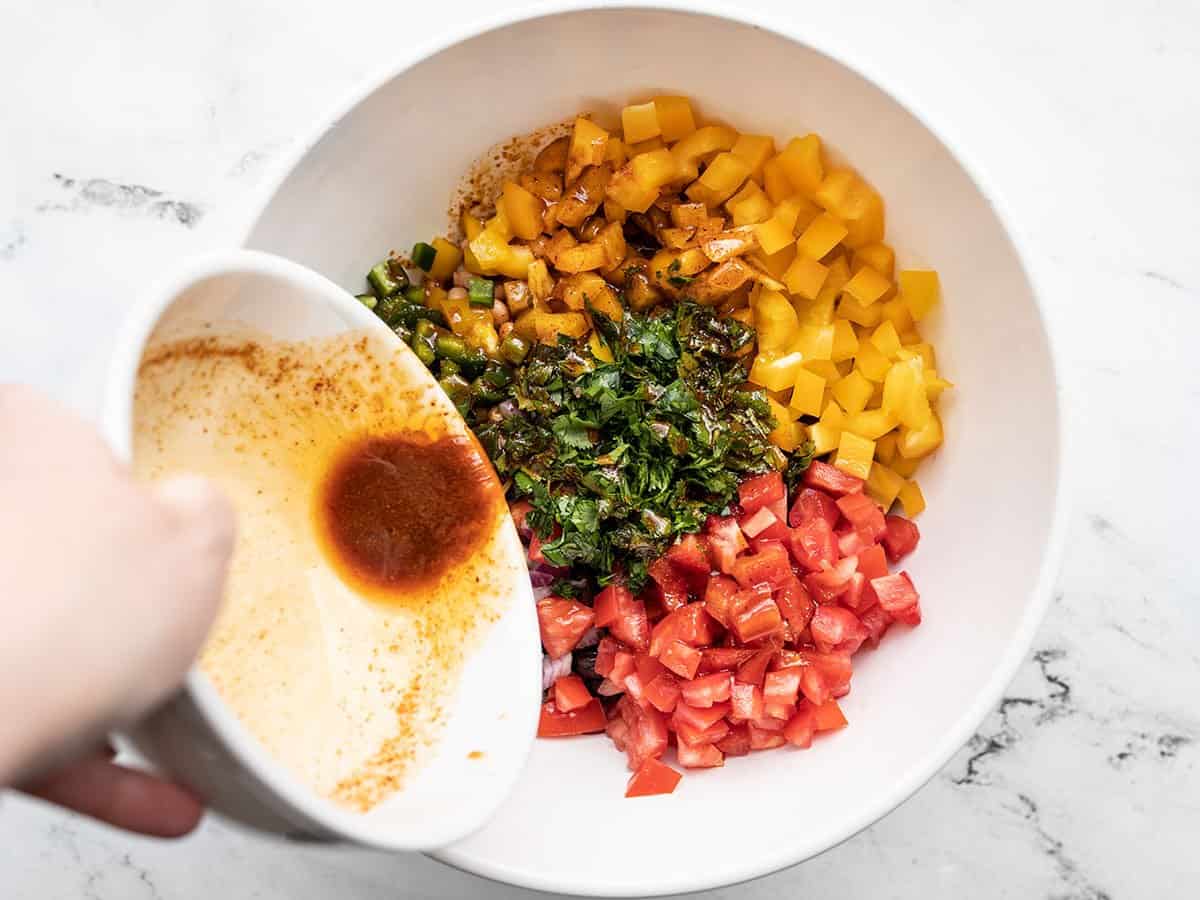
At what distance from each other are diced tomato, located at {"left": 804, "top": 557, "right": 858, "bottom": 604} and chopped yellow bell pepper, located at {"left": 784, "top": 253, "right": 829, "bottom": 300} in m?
0.49

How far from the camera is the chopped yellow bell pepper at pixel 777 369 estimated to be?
1.83m

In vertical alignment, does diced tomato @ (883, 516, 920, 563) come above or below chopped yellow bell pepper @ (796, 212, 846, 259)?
below

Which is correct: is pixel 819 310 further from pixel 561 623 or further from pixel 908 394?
pixel 561 623

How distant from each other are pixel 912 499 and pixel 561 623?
0.68 metres

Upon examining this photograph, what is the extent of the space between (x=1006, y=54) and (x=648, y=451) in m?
1.09

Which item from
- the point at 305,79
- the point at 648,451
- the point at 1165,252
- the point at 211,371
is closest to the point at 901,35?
the point at 1165,252

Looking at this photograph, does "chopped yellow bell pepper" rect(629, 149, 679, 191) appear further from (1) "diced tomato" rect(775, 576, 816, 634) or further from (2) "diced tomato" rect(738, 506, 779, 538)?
(1) "diced tomato" rect(775, 576, 816, 634)

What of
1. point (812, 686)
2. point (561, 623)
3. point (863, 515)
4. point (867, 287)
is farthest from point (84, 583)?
point (867, 287)

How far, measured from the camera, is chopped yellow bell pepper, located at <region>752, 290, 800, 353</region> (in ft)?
6.04

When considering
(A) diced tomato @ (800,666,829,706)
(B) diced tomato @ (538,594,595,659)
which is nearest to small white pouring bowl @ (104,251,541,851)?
(B) diced tomato @ (538,594,595,659)

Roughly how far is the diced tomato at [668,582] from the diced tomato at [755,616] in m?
0.12

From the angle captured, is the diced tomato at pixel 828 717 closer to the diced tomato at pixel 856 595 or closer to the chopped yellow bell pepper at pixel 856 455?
Answer: the diced tomato at pixel 856 595

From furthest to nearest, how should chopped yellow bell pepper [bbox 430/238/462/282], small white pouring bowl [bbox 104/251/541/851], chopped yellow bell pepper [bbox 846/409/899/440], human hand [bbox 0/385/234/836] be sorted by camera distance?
chopped yellow bell pepper [bbox 430/238/462/282], chopped yellow bell pepper [bbox 846/409/899/440], small white pouring bowl [bbox 104/251/541/851], human hand [bbox 0/385/234/836]

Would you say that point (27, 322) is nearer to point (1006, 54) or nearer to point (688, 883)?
point (688, 883)
